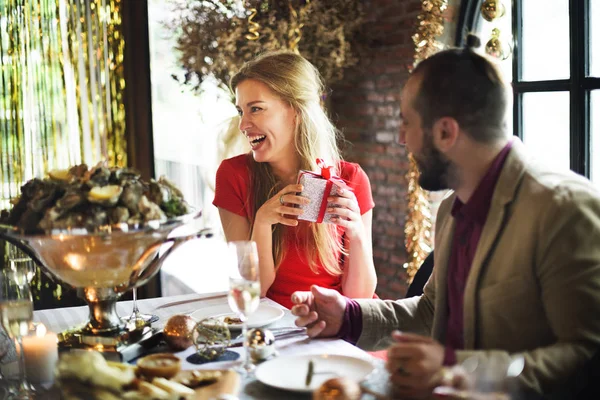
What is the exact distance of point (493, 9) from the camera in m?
3.36

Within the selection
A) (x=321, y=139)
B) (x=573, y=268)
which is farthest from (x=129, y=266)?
(x=321, y=139)

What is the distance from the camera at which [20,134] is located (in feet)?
13.6

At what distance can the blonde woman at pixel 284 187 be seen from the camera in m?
2.65

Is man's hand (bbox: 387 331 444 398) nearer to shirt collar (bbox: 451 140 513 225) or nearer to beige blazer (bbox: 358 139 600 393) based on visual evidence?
beige blazer (bbox: 358 139 600 393)

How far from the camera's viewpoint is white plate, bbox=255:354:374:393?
1.49 meters

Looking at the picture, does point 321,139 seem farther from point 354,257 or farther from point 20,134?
point 20,134

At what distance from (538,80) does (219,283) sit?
271cm

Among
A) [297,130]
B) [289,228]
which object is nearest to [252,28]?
[297,130]

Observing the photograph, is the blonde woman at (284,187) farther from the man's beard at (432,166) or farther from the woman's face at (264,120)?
the man's beard at (432,166)

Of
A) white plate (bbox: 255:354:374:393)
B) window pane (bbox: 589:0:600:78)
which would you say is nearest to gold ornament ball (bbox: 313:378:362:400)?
white plate (bbox: 255:354:374:393)

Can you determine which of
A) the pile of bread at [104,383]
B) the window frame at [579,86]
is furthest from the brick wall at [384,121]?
the pile of bread at [104,383]

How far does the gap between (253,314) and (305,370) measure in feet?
1.60

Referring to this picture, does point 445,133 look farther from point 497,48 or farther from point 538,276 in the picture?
point 497,48

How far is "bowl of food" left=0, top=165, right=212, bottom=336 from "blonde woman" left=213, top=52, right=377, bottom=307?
0.85 meters
